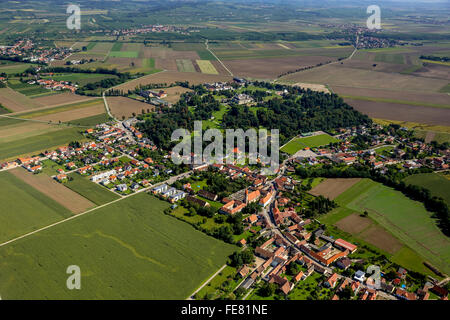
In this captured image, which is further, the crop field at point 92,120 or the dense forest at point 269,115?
the crop field at point 92,120

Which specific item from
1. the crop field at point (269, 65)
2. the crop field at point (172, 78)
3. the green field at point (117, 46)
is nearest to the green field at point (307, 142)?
the crop field at point (172, 78)

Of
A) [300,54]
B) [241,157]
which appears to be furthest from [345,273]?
[300,54]

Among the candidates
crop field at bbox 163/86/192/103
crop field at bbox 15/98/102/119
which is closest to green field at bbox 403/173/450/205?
crop field at bbox 163/86/192/103

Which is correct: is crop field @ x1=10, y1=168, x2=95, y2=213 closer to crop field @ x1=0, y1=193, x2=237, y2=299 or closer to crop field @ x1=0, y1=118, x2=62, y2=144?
crop field @ x1=0, y1=193, x2=237, y2=299

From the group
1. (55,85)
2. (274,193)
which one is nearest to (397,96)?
(274,193)
